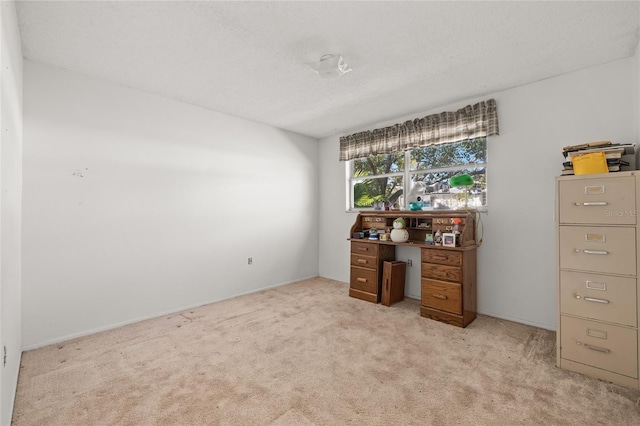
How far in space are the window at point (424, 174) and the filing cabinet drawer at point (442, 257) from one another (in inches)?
28.3

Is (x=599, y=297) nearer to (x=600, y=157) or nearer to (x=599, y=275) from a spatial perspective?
(x=599, y=275)

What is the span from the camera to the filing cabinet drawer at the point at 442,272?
297 centimetres

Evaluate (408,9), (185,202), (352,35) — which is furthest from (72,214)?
(408,9)

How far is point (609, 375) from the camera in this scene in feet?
6.59

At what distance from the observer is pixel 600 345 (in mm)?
2049

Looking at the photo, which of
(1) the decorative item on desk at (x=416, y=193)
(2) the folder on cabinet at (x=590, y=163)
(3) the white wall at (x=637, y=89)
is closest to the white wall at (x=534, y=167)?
(3) the white wall at (x=637, y=89)

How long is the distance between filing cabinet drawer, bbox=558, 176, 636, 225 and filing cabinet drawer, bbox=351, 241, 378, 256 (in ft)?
6.44

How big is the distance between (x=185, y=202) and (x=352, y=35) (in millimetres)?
2588

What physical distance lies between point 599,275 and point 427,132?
223cm

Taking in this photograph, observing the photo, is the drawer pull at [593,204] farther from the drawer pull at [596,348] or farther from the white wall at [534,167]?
the drawer pull at [596,348]

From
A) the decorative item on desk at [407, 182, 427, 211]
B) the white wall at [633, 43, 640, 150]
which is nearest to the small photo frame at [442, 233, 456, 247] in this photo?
the decorative item on desk at [407, 182, 427, 211]

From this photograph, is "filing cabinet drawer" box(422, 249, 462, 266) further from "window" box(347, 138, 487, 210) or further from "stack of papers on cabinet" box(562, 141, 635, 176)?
"stack of papers on cabinet" box(562, 141, 635, 176)

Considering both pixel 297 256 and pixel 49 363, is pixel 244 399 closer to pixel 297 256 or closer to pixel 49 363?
pixel 49 363

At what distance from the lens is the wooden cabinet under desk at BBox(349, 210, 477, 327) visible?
2.96 meters
